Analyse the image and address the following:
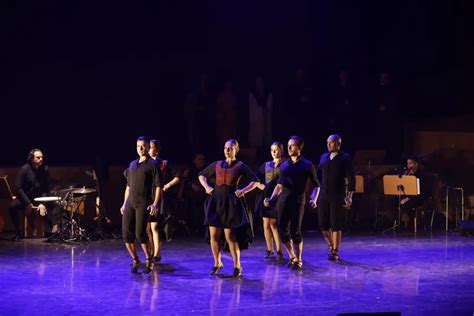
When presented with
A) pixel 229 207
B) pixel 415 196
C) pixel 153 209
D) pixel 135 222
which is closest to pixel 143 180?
pixel 153 209

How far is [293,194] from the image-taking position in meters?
12.3

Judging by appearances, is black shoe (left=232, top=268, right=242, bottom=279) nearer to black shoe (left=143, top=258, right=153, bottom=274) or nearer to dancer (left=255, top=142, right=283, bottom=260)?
black shoe (left=143, top=258, right=153, bottom=274)

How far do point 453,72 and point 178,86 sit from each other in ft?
19.9

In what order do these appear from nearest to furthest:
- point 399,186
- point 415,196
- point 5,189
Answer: point 5,189 → point 399,186 → point 415,196

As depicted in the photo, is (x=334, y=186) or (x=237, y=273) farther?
(x=334, y=186)

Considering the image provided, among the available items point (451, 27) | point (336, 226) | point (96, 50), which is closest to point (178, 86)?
point (96, 50)

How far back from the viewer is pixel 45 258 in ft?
44.5

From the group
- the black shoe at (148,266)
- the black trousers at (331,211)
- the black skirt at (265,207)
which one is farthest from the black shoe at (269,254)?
the black shoe at (148,266)

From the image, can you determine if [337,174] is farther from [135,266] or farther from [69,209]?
[69,209]

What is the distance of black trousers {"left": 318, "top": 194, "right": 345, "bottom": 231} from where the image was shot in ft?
42.2

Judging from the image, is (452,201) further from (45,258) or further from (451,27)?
(45,258)

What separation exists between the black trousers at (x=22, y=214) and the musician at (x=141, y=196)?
13.6 feet

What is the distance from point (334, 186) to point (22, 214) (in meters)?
6.06

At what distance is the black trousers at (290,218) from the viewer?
483 inches
